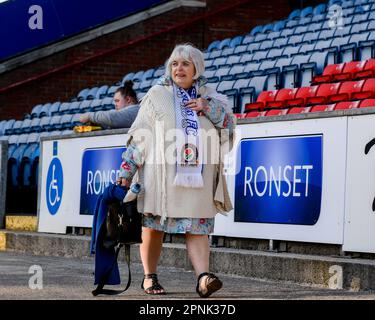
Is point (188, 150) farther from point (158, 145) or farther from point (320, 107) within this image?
point (320, 107)

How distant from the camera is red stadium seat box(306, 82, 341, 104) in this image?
12.9 meters

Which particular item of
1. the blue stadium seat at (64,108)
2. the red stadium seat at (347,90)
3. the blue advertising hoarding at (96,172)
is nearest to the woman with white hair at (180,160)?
the blue advertising hoarding at (96,172)

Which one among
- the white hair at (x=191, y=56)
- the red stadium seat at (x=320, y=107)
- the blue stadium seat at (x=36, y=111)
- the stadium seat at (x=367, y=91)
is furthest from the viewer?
the blue stadium seat at (x=36, y=111)

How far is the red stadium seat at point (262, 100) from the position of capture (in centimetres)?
1405

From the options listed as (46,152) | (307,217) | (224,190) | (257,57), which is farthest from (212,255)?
(257,57)

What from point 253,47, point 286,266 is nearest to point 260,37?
point 253,47

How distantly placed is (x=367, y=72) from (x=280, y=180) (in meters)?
4.83

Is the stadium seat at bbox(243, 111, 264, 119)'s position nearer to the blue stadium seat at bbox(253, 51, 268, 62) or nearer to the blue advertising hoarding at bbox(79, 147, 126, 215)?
the blue advertising hoarding at bbox(79, 147, 126, 215)

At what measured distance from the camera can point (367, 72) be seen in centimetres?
1313

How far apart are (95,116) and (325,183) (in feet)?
10.5

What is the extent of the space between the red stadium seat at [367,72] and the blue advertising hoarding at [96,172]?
3656 millimetres

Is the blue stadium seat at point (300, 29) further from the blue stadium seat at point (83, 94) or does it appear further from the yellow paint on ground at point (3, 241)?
the yellow paint on ground at point (3, 241)

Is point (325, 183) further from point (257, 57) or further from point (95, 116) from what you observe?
point (257, 57)

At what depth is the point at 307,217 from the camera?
27.7 feet
